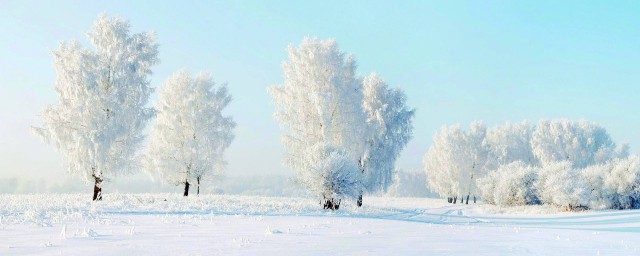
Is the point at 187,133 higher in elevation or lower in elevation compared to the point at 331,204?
higher

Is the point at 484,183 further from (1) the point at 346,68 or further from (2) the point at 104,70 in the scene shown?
(2) the point at 104,70

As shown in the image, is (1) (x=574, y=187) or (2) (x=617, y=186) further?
(2) (x=617, y=186)

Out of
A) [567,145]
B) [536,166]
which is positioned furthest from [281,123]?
[567,145]

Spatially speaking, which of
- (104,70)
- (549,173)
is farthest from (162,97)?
(549,173)

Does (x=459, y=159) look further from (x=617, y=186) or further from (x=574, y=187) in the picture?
(x=574, y=187)

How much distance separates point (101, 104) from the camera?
90.6 feet

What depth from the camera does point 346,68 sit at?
3381 centimetres

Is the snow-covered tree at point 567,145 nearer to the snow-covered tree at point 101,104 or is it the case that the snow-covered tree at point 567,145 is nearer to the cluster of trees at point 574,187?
the cluster of trees at point 574,187

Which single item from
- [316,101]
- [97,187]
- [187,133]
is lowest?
[97,187]

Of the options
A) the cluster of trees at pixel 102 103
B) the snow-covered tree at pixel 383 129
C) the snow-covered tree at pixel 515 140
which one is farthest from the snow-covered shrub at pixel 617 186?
the cluster of trees at pixel 102 103

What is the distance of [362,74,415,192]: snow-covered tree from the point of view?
35062mm

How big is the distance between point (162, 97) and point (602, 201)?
36.4 m

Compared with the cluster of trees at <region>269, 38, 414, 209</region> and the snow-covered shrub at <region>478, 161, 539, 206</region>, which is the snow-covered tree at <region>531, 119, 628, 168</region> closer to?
the snow-covered shrub at <region>478, 161, 539, 206</region>

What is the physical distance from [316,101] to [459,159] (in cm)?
3600
